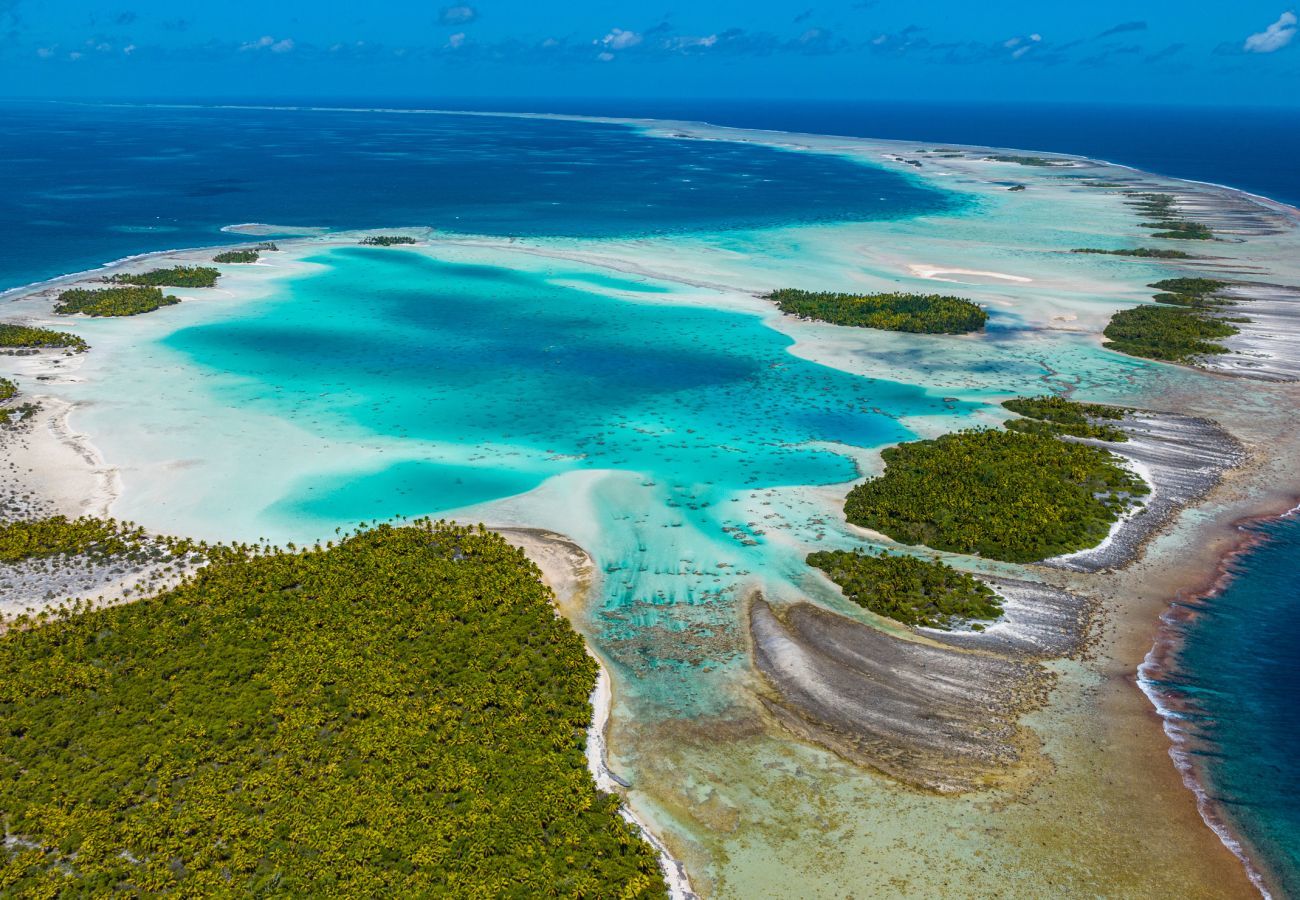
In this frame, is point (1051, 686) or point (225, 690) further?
point (1051, 686)

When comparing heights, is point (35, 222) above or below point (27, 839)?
above

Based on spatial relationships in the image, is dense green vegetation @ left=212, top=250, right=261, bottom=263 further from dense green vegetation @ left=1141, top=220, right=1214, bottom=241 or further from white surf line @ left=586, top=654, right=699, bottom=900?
dense green vegetation @ left=1141, top=220, right=1214, bottom=241

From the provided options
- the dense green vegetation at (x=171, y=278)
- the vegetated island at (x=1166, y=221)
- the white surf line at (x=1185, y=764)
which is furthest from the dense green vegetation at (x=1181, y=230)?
the dense green vegetation at (x=171, y=278)

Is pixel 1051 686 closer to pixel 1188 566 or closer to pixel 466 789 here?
pixel 1188 566

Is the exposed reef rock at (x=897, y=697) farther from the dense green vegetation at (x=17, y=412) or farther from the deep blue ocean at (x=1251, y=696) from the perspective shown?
the dense green vegetation at (x=17, y=412)

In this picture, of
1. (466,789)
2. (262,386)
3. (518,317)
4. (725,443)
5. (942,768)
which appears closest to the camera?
(466,789)

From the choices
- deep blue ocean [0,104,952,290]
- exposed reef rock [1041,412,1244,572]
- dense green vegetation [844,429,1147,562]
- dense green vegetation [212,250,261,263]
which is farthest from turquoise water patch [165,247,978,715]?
deep blue ocean [0,104,952,290]

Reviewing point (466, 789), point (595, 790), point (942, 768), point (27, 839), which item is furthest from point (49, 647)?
point (942, 768)

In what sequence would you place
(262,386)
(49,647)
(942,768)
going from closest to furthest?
1. (942,768)
2. (49,647)
3. (262,386)
